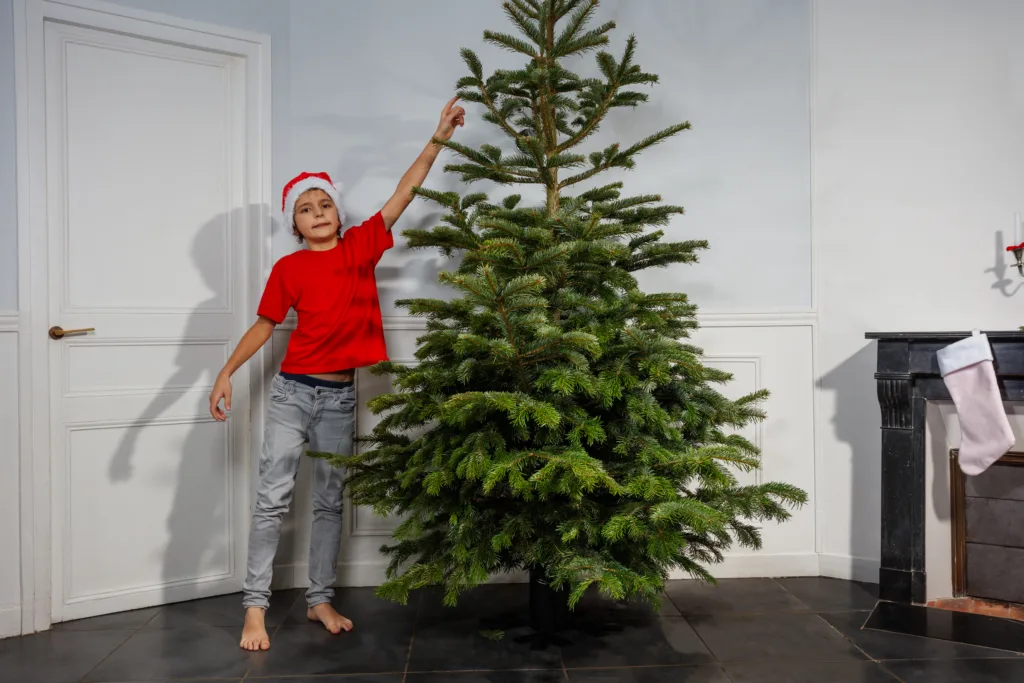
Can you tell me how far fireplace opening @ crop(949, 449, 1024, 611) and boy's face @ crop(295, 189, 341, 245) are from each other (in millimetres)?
2442

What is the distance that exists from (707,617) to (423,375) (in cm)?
138

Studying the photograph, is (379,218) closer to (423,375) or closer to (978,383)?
(423,375)

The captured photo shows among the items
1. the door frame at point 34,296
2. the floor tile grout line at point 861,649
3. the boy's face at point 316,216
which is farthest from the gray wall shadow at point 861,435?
the door frame at point 34,296

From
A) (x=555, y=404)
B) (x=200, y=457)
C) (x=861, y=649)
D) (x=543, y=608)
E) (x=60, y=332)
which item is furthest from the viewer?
(x=200, y=457)

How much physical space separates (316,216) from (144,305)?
0.84 metres

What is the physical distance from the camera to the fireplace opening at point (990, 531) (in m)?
2.75

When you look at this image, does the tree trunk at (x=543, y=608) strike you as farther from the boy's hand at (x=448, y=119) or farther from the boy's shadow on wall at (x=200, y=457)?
the boy's hand at (x=448, y=119)

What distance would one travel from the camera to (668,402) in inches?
93.2

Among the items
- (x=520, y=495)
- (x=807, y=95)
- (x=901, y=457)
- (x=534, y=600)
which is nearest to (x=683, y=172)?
(x=807, y=95)

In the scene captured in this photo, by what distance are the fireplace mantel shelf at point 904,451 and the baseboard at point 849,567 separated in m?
0.20

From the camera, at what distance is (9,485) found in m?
2.62

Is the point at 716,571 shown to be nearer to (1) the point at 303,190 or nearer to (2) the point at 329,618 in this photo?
(2) the point at 329,618

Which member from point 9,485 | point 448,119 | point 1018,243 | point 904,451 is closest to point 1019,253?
point 1018,243

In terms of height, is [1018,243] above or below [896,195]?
below
